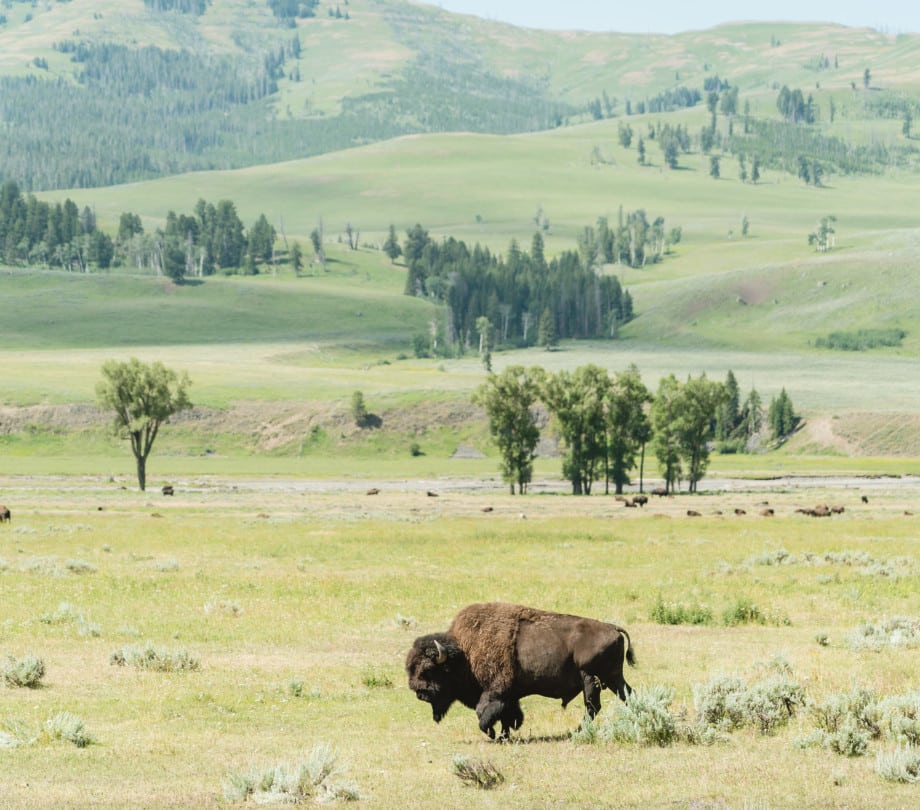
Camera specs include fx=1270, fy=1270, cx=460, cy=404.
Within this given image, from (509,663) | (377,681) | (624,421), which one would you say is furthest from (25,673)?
(624,421)

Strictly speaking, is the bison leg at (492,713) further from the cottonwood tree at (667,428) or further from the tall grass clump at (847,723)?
the cottonwood tree at (667,428)

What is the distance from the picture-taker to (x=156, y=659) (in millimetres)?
21547

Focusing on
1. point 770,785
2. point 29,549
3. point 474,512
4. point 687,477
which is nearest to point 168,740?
point 770,785

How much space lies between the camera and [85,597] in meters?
31.2

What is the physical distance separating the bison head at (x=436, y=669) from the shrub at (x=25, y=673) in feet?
22.9

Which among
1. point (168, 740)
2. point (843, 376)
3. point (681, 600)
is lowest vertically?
point (843, 376)

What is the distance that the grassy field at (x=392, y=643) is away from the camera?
14000 mm

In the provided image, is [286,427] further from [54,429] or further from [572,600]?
[572,600]

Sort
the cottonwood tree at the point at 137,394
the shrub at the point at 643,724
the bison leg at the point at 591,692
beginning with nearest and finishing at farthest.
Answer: the shrub at the point at 643,724, the bison leg at the point at 591,692, the cottonwood tree at the point at 137,394

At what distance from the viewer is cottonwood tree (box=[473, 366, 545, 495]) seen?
98.8 meters

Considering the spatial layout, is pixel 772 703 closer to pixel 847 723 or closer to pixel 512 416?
pixel 847 723

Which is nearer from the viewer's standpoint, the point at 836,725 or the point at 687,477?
the point at 836,725

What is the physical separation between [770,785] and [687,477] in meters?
95.6

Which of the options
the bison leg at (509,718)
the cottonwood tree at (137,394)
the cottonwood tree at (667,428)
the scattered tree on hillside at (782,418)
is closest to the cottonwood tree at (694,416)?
the cottonwood tree at (667,428)
